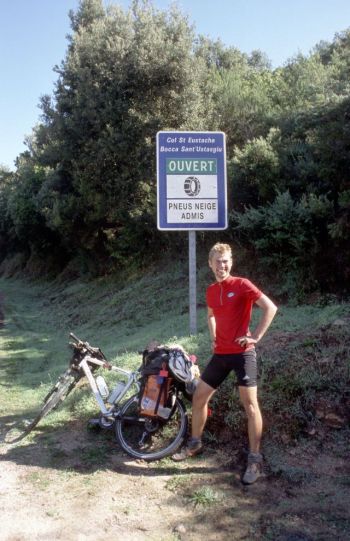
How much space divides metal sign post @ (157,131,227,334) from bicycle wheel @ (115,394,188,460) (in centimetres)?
268

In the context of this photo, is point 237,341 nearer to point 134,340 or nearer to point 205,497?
point 205,497

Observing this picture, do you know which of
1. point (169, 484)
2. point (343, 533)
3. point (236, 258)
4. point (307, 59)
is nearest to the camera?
point (343, 533)

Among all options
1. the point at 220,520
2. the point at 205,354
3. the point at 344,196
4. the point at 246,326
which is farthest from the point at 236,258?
the point at 220,520

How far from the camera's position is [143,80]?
16.4 meters

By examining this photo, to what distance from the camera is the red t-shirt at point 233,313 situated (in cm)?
454

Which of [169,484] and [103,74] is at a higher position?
[103,74]

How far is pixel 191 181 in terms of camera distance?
279 inches

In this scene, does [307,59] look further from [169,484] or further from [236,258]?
[169,484]

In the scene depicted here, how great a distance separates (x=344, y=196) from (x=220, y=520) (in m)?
6.62

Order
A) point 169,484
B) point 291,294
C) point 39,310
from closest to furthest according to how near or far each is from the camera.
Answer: point 169,484 → point 291,294 → point 39,310

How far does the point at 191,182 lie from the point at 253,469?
155 inches

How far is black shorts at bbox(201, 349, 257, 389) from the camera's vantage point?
4.48 metres

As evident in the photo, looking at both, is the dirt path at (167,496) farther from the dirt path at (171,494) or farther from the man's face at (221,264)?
the man's face at (221,264)

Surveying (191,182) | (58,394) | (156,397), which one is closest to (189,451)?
(156,397)
